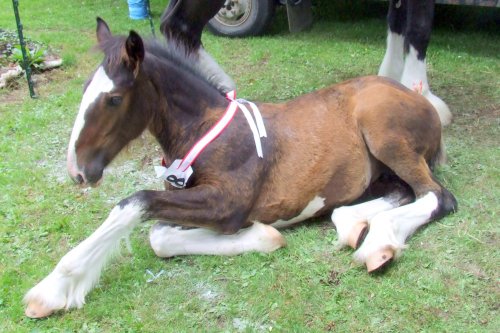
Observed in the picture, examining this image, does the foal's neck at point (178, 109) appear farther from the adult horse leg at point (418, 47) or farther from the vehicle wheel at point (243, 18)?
the vehicle wheel at point (243, 18)

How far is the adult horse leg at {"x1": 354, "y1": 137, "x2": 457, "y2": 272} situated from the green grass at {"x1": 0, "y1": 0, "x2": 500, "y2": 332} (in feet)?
0.23

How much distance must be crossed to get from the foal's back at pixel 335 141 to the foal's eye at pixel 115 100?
875 millimetres

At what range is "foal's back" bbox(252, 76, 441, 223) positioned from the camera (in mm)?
3312

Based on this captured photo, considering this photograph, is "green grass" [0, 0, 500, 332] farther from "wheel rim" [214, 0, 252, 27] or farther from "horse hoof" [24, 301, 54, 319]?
"wheel rim" [214, 0, 252, 27]

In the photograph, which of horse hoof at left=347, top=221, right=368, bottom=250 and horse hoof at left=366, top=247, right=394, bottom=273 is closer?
horse hoof at left=366, top=247, right=394, bottom=273

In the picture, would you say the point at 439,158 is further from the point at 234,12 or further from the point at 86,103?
the point at 234,12

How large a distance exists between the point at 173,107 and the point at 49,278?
1.04m

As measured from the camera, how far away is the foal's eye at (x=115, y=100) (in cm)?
290

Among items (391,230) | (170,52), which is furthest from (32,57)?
(391,230)

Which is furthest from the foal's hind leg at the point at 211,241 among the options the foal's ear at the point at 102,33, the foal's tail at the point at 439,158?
the foal's tail at the point at 439,158

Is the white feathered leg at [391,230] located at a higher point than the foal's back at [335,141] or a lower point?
lower

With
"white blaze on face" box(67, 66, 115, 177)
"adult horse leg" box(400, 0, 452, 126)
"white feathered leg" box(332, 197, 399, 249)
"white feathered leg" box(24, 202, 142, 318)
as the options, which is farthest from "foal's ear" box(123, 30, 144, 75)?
"adult horse leg" box(400, 0, 452, 126)

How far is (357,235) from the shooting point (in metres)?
3.12

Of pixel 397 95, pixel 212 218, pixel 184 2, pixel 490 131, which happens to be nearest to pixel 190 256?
pixel 212 218
